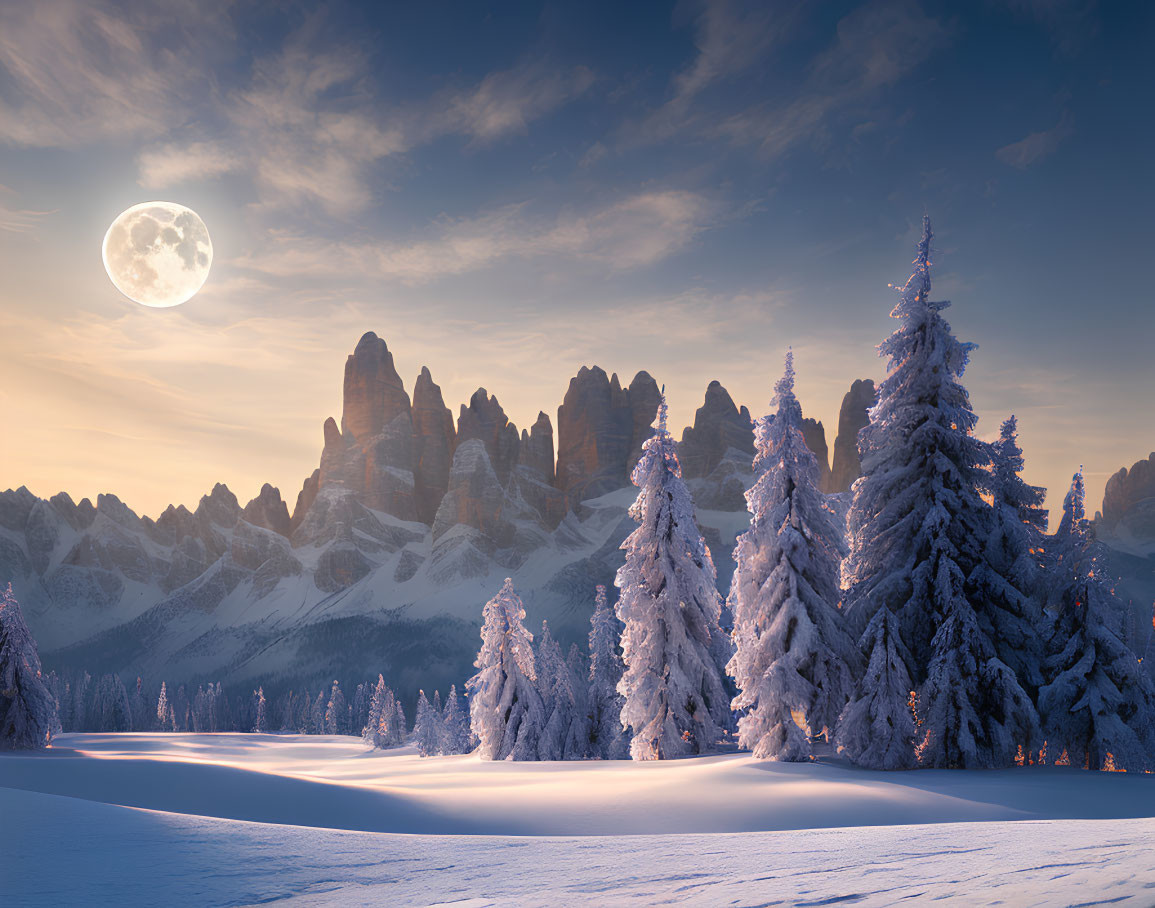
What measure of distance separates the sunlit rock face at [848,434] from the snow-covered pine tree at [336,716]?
129600mm

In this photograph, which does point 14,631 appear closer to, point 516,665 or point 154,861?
point 516,665

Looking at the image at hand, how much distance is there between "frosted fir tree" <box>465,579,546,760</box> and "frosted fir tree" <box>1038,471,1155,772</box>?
2174cm

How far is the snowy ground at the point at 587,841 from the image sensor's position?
4.72 meters

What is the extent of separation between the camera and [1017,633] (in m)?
17.7

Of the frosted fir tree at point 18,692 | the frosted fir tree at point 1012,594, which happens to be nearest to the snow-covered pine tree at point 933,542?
the frosted fir tree at point 1012,594

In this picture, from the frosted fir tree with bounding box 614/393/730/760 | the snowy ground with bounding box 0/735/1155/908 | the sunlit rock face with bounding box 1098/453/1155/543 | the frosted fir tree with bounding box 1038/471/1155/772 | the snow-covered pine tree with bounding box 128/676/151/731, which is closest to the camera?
the snowy ground with bounding box 0/735/1155/908

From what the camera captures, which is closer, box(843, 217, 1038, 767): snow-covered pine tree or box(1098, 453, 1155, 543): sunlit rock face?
box(843, 217, 1038, 767): snow-covered pine tree

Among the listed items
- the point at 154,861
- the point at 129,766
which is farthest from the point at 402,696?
the point at 154,861

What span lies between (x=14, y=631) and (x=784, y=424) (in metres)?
40.3

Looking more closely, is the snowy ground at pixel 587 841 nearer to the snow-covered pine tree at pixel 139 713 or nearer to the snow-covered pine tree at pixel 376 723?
the snow-covered pine tree at pixel 376 723

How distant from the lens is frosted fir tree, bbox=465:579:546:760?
3338cm

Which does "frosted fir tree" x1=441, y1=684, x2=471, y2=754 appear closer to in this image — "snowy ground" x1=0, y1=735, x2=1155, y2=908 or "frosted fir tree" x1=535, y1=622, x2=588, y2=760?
"frosted fir tree" x1=535, y1=622, x2=588, y2=760

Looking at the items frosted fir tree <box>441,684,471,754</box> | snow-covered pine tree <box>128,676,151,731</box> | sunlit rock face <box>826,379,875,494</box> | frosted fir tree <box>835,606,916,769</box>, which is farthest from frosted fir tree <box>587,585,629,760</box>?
sunlit rock face <box>826,379,875,494</box>

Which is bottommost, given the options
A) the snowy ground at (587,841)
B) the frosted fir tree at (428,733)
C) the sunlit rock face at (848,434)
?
the frosted fir tree at (428,733)
